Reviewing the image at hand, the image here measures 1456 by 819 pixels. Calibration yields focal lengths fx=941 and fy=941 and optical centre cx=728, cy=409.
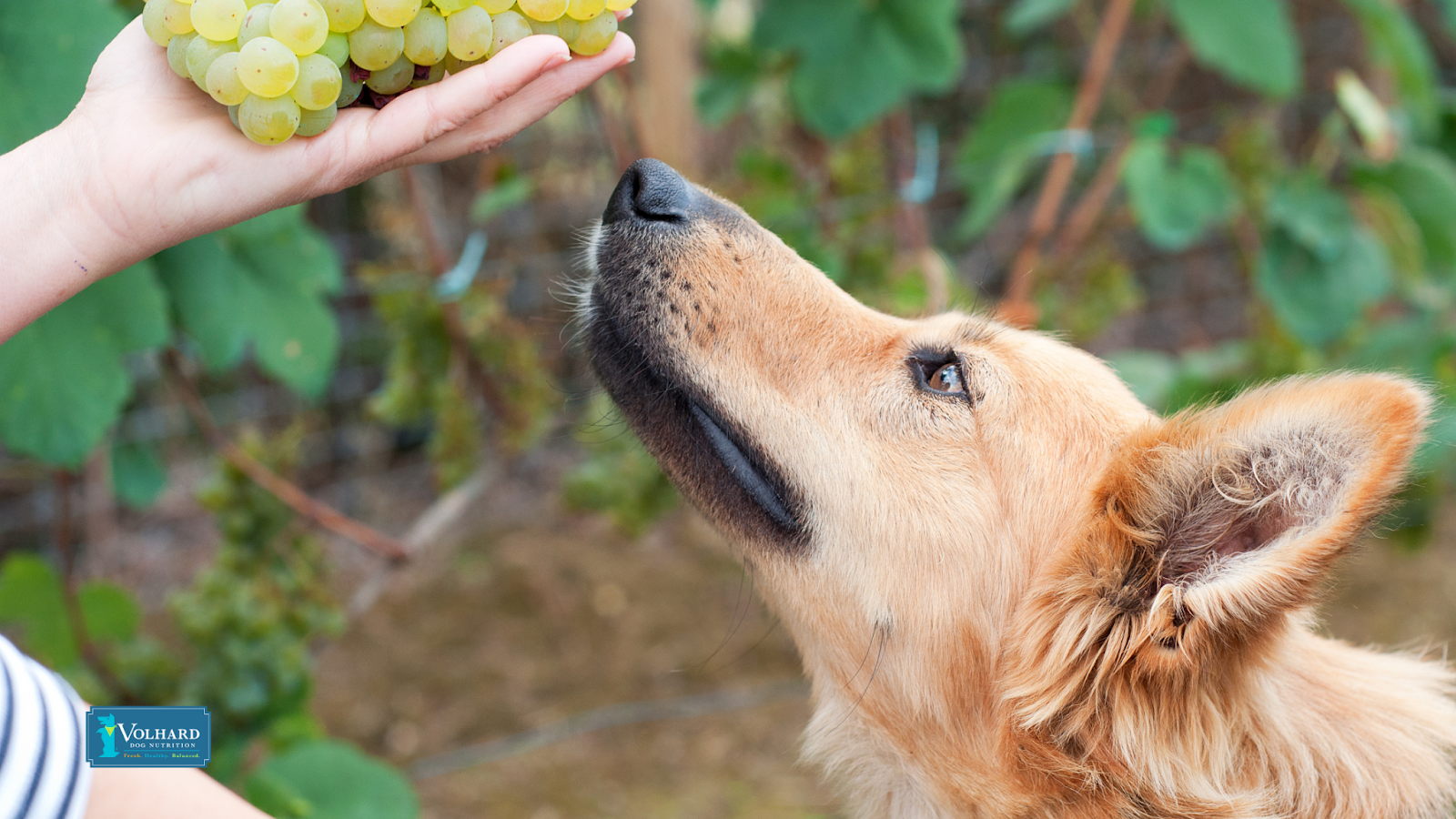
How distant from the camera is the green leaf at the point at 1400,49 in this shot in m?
3.10

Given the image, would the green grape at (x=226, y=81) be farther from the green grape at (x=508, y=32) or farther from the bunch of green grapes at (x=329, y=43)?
the green grape at (x=508, y=32)

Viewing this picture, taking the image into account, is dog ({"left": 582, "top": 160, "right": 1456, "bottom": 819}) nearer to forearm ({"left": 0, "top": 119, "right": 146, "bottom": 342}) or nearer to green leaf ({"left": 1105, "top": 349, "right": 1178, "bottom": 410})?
forearm ({"left": 0, "top": 119, "right": 146, "bottom": 342})

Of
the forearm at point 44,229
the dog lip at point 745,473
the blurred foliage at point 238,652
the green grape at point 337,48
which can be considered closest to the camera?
the forearm at point 44,229

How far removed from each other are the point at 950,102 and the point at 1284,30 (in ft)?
8.01

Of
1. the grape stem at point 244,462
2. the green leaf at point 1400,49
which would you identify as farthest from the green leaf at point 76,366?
the green leaf at point 1400,49

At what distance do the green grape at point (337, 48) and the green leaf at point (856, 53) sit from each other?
6.38 feet

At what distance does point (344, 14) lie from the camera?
1.15 meters

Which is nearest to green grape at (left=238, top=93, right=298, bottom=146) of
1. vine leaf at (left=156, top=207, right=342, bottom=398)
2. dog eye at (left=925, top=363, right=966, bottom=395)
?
vine leaf at (left=156, top=207, right=342, bottom=398)

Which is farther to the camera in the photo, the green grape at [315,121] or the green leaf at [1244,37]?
the green leaf at [1244,37]

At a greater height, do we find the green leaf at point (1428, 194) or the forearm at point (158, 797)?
the forearm at point (158, 797)

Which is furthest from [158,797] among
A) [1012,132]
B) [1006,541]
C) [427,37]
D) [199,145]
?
[1012,132]

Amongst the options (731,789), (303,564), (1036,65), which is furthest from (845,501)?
(1036,65)

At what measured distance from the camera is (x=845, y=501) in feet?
5.51

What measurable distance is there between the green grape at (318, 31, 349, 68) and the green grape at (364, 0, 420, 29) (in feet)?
0.16
